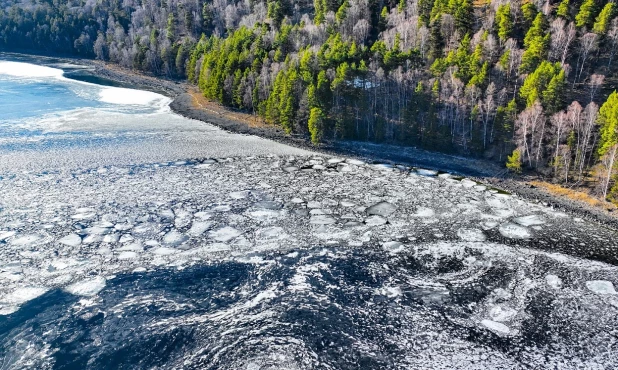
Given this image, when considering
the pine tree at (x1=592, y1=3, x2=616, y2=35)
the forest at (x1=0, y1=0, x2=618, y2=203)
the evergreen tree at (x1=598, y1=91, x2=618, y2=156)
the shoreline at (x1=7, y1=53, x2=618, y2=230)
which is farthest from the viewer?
the pine tree at (x1=592, y1=3, x2=616, y2=35)

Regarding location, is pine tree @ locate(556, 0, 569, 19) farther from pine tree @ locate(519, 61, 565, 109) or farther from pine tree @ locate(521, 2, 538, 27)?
pine tree @ locate(519, 61, 565, 109)

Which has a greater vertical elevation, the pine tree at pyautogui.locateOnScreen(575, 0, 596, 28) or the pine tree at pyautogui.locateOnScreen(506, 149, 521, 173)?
the pine tree at pyautogui.locateOnScreen(575, 0, 596, 28)

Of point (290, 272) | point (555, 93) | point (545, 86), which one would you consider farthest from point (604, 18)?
point (290, 272)

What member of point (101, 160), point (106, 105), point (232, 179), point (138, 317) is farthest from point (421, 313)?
point (106, 105)

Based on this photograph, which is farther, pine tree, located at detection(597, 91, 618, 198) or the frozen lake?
pine tree, located at detection(597, 91, 618, 198)

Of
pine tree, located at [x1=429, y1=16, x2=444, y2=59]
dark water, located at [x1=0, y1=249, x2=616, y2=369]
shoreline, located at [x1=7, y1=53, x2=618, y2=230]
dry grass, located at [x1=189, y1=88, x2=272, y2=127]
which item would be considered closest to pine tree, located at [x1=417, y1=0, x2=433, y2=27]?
pine tree, located at [x1=429, y1=16, x2=444, y2=59]

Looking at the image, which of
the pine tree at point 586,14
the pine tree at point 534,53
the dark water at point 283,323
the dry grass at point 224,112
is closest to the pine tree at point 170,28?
the dry grass at point 224,112

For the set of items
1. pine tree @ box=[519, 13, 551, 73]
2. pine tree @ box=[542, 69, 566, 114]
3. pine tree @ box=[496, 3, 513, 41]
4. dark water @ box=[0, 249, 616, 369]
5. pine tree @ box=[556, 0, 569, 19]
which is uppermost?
pine tree @ box=[556, 0, 569, 19]

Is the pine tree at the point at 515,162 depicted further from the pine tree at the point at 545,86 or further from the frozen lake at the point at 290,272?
the pine tree at the point at 545,86
